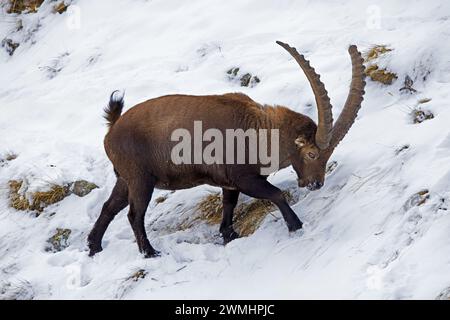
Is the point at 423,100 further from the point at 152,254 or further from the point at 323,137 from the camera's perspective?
the point at 152,254

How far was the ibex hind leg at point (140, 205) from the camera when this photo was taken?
820cm

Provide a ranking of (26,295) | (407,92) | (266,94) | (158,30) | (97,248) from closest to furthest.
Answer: (26,295) → (97,248) → (407,92) → (266,94) → (158,30)

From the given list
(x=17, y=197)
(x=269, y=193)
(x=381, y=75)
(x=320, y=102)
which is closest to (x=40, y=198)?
(x=17, y=197)

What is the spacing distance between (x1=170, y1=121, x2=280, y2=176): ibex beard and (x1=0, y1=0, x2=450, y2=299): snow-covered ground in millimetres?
694

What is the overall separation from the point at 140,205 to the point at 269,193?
1.56 meters

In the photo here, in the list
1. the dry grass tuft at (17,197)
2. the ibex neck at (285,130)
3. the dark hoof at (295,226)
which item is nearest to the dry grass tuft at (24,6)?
the dry grass tuft at (17,197)

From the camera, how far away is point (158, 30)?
13.4 metres

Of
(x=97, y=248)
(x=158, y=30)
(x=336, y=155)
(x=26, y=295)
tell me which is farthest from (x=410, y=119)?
(x=158, y=30)

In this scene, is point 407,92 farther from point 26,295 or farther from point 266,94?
point 26,295

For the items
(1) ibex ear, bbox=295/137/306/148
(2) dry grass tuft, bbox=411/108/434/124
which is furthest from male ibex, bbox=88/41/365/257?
(2) dry grass tuft, bbox=411/108/434/124

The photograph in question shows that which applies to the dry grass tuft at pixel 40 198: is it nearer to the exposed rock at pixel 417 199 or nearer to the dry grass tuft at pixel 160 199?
the dry grass tuft at pixel 160 199

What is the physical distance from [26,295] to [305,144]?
11.9 ft

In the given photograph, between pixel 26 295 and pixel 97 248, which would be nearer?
pixel 26 295

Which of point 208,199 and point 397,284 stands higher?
point 397,284
